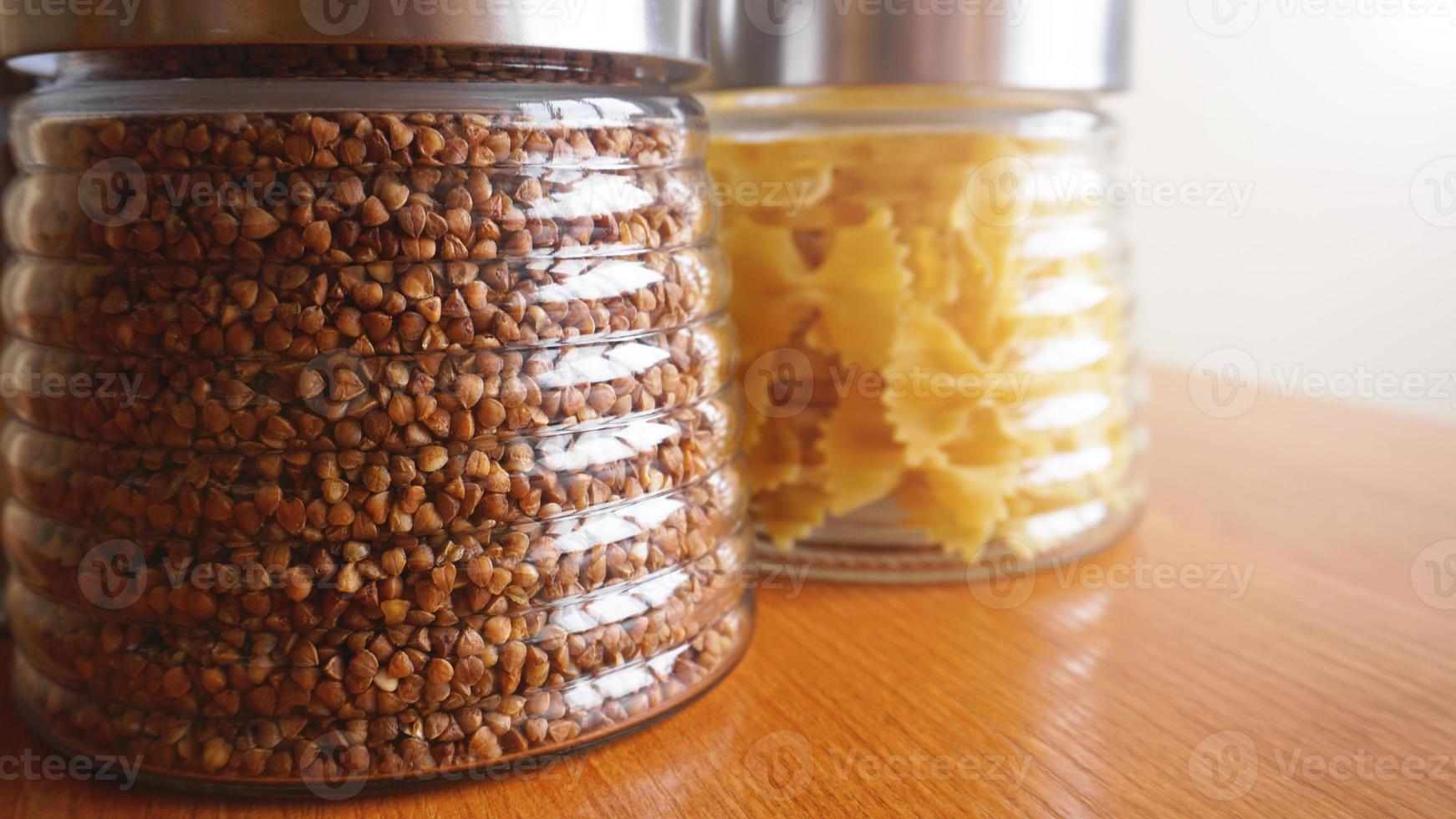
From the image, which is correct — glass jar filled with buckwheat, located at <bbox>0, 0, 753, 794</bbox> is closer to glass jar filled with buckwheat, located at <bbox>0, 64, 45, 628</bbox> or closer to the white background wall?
glass jar filled with buckwheat, located at <bbox>0, 64, 45, 628</bbox>

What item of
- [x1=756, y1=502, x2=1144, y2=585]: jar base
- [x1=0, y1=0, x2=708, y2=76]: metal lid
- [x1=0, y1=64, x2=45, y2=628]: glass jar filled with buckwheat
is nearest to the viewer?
[x1=0, y1=0, x2=708, y2=76]: metal lid

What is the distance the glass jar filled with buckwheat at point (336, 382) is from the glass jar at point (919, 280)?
0.18 m

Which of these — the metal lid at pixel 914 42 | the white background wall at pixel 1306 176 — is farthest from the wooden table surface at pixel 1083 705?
the white background wall at pixel 1306 176

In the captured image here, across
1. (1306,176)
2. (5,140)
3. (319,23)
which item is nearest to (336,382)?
(319,23)

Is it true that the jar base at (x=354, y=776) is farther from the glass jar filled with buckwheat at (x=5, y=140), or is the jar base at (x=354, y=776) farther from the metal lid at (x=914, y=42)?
the metal lid at (x=914, y=42)

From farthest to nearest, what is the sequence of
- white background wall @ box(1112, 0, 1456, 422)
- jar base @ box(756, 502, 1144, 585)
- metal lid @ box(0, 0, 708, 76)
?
white background wall @ box(1112, 0, 1456, 422) → jar base @ box(756, 502, 1144, 585) → metal lid @ box(0, 0, 708, 76)

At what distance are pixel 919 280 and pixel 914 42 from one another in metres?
0.13

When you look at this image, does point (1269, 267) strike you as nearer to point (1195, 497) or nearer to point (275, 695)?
point (1195, 497)

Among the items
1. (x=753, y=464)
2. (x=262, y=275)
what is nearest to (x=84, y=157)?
(x=262, y=275)

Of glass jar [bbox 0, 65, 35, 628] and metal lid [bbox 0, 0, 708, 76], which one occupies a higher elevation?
metal lid [bbox 0, 0, 708, 76]

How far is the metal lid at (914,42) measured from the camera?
2.01 feet

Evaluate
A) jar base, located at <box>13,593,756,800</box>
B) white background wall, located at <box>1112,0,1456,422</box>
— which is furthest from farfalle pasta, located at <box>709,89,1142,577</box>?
white background wall, located at <box>1112,0,1456,422</box>

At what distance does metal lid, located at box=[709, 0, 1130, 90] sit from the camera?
612mm

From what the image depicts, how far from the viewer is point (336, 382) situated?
16.9 inches
